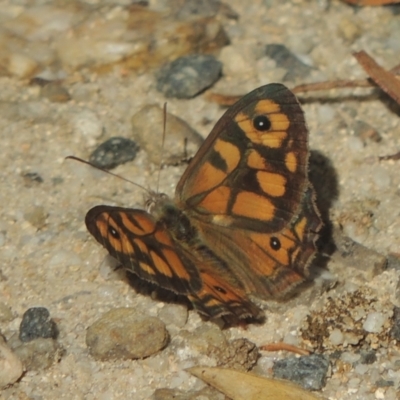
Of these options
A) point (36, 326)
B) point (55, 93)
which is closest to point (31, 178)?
point (55, 93)

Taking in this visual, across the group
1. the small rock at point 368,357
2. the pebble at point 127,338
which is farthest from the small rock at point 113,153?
the small rock at point 368,357

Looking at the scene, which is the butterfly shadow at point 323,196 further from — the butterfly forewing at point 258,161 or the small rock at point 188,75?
the small rock at point 188,75

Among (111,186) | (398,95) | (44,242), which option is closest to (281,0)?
(398,95)

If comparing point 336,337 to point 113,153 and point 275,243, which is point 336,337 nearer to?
point 275,243

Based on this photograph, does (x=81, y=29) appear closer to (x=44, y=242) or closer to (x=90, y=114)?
(x=90, y=114)

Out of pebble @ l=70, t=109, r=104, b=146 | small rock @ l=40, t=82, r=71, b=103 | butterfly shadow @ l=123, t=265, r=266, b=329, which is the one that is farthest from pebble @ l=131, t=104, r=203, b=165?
butterfly shadow @ l=123, t=265, r=266, b=329

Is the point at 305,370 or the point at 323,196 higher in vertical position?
the point at 323,196
